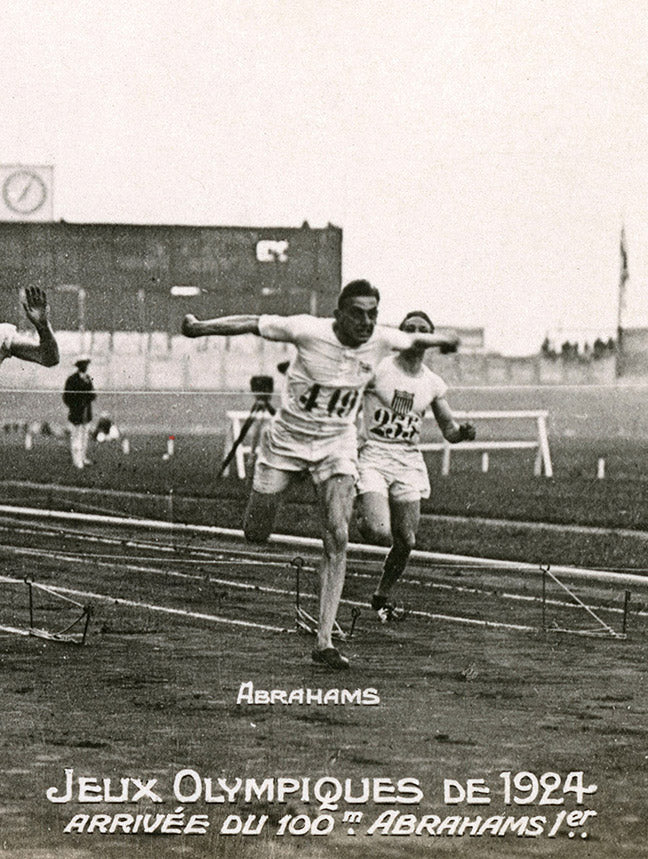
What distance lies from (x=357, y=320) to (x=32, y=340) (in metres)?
1.64

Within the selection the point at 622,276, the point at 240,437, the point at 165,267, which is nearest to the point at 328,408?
the point at 165,267

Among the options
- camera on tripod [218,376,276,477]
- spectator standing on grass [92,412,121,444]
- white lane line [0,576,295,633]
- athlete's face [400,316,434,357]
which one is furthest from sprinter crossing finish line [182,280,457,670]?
Result: spectator standing on grass [92,412,121,444]

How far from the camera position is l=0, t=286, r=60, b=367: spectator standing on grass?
8.90 m

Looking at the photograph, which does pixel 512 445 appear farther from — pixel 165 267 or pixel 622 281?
pixel 165 267

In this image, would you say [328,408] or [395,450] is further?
[395,450]

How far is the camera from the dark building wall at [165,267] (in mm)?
13602

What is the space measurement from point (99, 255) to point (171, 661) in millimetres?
4742

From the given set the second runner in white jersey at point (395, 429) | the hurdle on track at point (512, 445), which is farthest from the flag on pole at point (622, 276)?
the hurdle on track at point (512, 445)

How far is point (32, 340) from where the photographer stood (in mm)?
9859

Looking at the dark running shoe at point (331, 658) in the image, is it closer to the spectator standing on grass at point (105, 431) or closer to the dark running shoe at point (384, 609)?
the dark running shoe at point (384, 609)

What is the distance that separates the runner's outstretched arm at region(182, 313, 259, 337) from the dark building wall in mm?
3090

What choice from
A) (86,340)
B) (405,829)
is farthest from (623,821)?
(86,340)

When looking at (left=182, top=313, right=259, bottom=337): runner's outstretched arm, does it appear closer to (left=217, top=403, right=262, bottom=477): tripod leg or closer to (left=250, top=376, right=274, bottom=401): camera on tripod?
(left=250, top=376, right=274, bottom=401): camera on tripod

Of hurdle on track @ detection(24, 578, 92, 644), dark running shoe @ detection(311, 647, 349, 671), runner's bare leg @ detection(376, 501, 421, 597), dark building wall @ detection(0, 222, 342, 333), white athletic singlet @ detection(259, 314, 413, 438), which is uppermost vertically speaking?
dark building wall @ detection(0, 222, 342, 333)
